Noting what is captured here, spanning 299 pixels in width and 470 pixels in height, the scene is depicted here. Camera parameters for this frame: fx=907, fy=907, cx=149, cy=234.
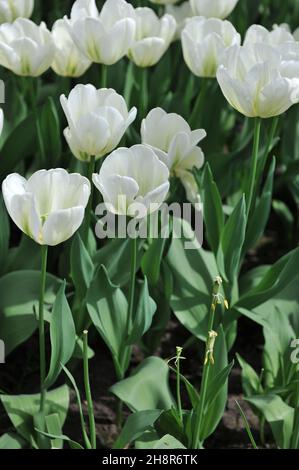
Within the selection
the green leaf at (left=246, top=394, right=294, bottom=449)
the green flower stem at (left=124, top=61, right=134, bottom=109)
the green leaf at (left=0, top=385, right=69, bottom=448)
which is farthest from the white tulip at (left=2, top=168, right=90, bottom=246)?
the green flower stem at (left=124, top=61, right=134, bottom=109)

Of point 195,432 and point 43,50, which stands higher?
point 43,50

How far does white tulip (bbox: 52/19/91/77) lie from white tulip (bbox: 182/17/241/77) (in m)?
0.23

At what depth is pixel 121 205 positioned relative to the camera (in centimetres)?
148

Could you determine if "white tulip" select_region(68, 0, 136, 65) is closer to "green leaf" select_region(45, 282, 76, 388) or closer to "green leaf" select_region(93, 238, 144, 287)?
"green leaf" select_region(93, 238, 144, 287)

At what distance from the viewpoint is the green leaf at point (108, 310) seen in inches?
65.6

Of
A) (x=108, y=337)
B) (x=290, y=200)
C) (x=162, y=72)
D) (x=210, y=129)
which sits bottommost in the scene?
(x=108, y=337)

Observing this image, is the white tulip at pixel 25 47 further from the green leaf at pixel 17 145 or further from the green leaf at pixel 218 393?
the green leaf at pixel 218 393

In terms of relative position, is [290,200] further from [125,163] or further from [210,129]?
[125,163]

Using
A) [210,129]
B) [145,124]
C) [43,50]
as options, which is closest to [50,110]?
[43,50]

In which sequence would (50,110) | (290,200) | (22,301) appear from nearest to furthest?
1. (22,301)
2. (50,110)
3. (290,200)

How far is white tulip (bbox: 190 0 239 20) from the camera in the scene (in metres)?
2.09

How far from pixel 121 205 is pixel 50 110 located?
567mm

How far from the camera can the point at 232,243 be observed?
177 centimetres

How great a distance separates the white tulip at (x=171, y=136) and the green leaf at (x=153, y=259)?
0.15m
